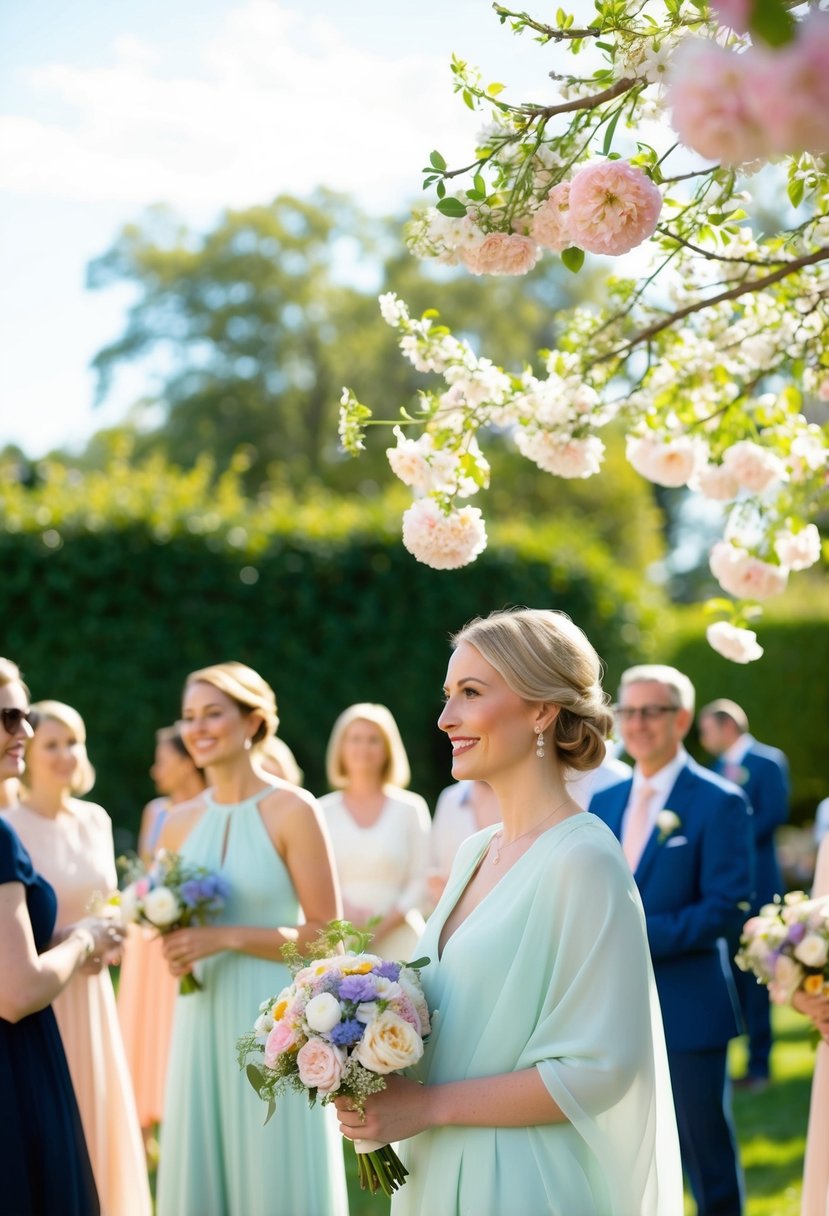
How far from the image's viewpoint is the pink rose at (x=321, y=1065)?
310 centimetres

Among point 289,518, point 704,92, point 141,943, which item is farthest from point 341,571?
point 704,92

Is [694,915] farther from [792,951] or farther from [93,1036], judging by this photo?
[93,1036]

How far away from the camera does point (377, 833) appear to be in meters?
8.12

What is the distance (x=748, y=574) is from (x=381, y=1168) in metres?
2.71

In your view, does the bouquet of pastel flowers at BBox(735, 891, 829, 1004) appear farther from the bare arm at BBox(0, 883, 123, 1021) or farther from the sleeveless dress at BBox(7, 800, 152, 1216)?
the sleeveless dress at BBox(7, 800, 152, 1216)

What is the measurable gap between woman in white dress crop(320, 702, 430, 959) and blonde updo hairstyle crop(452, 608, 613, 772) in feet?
15.1

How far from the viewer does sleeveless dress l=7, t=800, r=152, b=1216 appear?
18.9 feet

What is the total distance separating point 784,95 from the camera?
169cm

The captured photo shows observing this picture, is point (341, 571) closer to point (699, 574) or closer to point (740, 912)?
point (740, 912)

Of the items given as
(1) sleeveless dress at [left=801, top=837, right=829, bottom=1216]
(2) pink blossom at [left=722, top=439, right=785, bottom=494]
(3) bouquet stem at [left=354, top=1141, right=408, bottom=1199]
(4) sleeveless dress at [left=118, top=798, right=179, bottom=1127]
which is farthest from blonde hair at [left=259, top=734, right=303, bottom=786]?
(3) bouquet stem at [left=354, top=1141, right=408, bottom=1199]

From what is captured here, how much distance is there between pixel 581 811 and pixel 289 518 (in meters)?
11.6

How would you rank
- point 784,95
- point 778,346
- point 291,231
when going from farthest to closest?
point 291,231
point 778,346
point 784,95

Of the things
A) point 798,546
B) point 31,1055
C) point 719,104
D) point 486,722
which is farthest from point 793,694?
point 719,104

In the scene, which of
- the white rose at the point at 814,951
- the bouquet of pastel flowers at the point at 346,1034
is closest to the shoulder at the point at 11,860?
the bouquet of pastel flowers at the point at 346,1034
